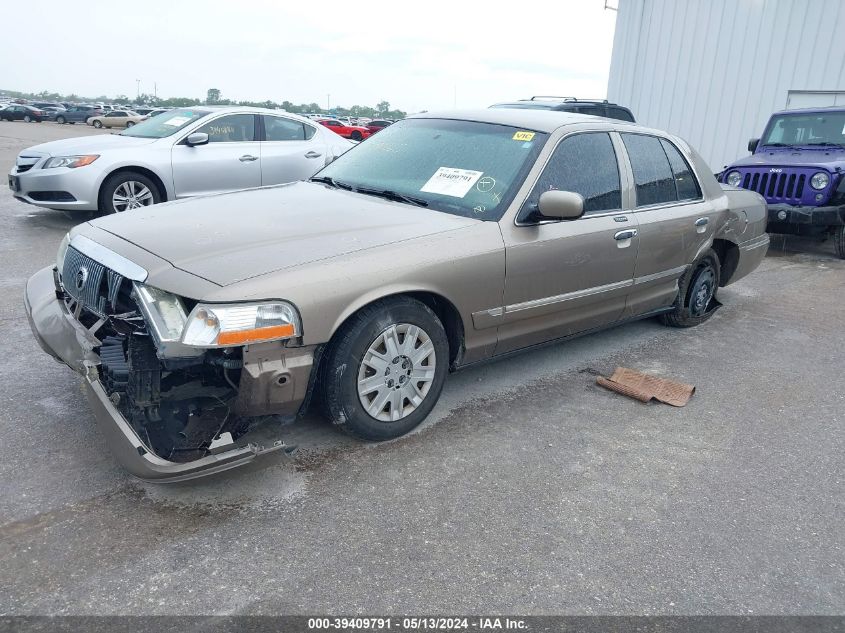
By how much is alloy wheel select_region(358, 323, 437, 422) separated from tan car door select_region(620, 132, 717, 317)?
1.87 m

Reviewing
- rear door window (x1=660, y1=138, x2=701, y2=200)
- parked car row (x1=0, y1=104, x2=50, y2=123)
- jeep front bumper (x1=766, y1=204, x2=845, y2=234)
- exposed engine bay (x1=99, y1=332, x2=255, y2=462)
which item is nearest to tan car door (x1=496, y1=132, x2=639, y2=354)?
rear door window (x1=660, y1=138, x2=701, y2=200)

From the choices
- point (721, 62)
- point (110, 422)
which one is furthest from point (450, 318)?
point (721, 62)

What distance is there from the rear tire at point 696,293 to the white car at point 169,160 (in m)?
5.26

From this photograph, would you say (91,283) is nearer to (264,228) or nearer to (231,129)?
(264,228)

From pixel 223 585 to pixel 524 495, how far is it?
1327mm

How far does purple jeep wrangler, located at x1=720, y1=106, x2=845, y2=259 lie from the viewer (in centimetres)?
831

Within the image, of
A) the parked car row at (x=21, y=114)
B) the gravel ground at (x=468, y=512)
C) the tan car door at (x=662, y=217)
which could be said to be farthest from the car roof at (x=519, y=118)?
the parked car row at (x=21, y=114)

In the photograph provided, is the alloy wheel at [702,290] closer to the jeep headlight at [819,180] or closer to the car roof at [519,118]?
the car roof at [519,118]

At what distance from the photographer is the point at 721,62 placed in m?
14.3

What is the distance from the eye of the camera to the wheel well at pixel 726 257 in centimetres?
557

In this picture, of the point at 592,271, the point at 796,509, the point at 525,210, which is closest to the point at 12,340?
the point at 525,210

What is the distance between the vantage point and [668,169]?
190 inches

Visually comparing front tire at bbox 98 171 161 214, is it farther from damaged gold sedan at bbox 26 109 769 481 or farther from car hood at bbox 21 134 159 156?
damaged gold sedan at bbox 26 109 769 481

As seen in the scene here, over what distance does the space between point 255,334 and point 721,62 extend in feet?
48.2
